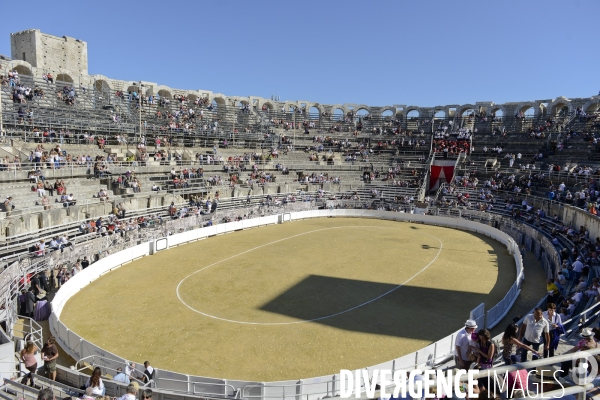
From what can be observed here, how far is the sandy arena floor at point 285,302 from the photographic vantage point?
1303cm

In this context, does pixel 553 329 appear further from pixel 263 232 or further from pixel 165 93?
pixel 165 93

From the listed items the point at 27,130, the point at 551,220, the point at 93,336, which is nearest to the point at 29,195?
the point at 27,130

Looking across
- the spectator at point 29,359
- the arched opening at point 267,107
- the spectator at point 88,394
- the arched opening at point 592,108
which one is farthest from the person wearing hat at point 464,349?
the arched opening at point 267,107

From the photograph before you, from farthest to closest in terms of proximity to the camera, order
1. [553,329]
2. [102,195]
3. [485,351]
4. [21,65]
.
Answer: [21,65]
[102,195]
[553,329]
[485,351]

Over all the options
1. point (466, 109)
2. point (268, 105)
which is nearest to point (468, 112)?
point (466, 109)

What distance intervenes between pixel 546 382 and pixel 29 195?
27.3 m

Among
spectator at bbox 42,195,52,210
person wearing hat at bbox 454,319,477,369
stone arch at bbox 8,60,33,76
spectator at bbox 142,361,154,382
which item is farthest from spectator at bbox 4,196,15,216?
stone arch at bbox 8,60,33,76

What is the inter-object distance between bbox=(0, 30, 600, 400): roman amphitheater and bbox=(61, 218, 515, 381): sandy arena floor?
110 millimetres

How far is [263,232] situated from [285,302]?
14680mm

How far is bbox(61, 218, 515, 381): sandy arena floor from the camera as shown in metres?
13.0

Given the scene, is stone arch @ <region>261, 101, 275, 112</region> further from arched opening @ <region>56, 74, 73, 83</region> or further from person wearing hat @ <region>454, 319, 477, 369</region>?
person wearing hat @ <region>454, 319, 477, 369</region>

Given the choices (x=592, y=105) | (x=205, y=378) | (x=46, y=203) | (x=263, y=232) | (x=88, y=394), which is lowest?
(x=263, y=232)

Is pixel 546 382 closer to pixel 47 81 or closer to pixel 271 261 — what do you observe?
pixel 271 261

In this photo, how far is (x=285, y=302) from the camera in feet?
57.4
